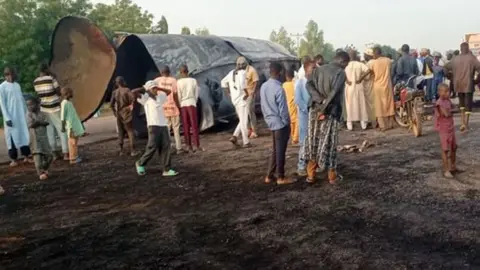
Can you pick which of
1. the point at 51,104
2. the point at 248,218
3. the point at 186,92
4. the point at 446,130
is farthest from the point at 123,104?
the point at 446,130

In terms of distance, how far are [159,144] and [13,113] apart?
342 cm

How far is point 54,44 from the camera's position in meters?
12.7

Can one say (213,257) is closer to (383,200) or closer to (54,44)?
(383,200)

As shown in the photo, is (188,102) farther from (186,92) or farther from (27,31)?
(27,31)

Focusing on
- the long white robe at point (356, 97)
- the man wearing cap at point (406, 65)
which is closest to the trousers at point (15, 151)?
the long white robe at point (356, 97)

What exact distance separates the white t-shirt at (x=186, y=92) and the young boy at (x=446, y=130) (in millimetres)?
4625

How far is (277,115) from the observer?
22.2ft

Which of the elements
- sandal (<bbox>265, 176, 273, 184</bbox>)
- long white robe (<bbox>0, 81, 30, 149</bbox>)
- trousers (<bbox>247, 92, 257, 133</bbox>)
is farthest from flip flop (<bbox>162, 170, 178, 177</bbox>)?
long white robe (<bbox>0, 81, 30, 149</bbox>)

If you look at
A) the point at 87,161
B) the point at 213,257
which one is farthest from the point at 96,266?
the point at 87,161

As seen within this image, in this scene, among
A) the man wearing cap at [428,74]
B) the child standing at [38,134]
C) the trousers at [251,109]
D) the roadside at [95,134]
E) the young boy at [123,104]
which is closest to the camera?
the child standing at [38,134]

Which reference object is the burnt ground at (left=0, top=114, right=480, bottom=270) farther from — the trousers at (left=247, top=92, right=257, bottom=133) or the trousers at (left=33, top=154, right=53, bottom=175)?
the trousers at (left=247, top=92, right=257, bottom=133)

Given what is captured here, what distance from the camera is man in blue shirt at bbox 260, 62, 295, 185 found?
22.2ft

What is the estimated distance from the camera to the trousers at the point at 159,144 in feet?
25.7

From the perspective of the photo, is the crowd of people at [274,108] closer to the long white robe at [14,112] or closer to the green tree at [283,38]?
the long white robe at [14,112]
